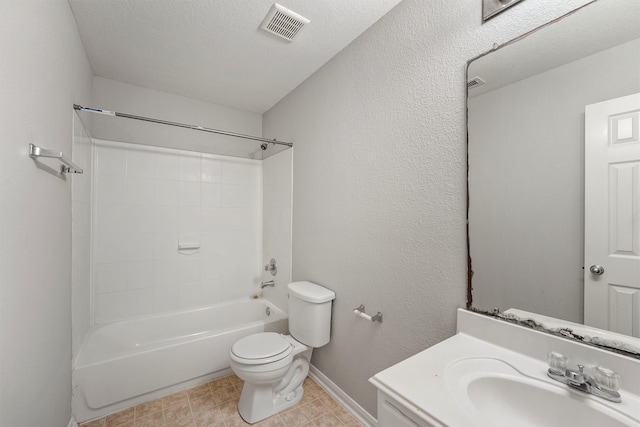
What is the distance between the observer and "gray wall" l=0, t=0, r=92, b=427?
2.67 ft

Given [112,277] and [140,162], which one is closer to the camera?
[112,277]

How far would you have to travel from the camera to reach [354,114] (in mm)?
1688

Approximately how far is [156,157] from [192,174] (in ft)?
1.04

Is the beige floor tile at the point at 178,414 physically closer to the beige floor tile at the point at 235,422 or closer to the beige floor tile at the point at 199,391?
the beige floor tile at the point at 199,391

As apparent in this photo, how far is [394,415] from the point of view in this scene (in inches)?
28.5

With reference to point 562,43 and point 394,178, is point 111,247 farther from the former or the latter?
point 562,43

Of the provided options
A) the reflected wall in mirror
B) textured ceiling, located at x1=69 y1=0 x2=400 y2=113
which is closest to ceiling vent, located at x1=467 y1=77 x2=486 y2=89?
the reflected wall in mirror

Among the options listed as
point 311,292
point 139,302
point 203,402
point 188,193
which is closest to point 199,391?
point 203,402

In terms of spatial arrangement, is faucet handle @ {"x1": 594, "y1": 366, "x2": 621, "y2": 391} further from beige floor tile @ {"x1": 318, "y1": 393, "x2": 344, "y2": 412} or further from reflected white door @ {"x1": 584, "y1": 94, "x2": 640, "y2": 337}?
beige floor tile @ {"x1": 318, "y1": 393, "x2": 344, "y2": 412}

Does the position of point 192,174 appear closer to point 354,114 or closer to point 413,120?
point 354,114

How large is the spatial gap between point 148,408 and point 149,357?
31 centimetres

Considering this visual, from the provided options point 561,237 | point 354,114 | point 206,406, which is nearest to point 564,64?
point 561,237

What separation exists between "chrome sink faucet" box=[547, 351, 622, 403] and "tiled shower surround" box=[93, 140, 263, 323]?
2.50 metres

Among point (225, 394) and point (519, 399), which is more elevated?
point (519, 399)
